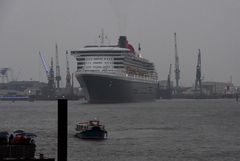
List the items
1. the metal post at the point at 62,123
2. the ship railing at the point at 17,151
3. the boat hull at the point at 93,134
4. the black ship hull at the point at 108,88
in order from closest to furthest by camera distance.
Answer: the metal post at the point at 62,123 < the ship railing at the point at 17,151 < the boat hull at the point at 93,134 < the black ship hull at the point at 108,88

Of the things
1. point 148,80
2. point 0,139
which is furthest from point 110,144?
point 148,80

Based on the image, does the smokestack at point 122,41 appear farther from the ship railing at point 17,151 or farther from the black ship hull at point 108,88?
the ship railing at point 17,151

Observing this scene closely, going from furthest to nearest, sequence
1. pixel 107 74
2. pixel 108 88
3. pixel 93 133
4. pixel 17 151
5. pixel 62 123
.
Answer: pixel 108 88 → pixel 107 74 → pixel 93 133 → pixel 17 151 → pixel 62 123

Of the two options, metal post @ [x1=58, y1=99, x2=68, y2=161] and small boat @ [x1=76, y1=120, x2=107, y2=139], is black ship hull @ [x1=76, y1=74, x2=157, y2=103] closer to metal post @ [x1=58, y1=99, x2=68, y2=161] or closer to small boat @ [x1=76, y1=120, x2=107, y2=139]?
small boat @ [x1=76, y1=120, x2=107, y2=139]

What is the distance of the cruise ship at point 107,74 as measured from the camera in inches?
5640

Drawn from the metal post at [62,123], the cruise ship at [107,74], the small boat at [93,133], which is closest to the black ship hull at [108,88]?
the cruise ship at [107,74]

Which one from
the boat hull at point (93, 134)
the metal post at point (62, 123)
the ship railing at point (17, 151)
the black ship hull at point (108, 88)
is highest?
the black ship hull at point (108, 88)

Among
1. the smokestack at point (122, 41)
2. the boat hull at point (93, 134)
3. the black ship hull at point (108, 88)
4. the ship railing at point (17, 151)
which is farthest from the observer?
the smokestack at point (122, 41)

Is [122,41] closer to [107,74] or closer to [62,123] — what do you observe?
[107,74]

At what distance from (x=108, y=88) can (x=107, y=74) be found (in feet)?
10.2

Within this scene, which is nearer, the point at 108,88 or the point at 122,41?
the point at 108,88

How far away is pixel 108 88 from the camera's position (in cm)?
14438

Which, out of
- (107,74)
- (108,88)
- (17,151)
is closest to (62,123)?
(17,151)

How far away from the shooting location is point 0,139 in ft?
112
